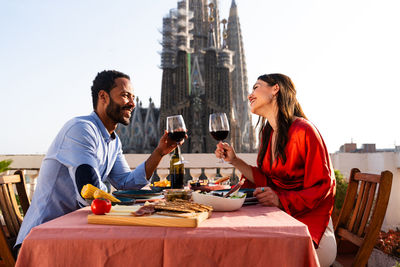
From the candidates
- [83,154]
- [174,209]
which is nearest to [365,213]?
[174,209]

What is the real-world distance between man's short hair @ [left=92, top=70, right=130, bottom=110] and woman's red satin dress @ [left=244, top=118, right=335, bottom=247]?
1240 millimetres

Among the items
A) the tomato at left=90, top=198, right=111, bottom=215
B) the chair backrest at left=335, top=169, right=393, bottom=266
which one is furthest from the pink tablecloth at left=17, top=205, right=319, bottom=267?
the chair backrest at left=335, top=169, right=393, bottom=266

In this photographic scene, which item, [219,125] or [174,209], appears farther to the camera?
[219,125]

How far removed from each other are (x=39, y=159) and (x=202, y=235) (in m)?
6.15

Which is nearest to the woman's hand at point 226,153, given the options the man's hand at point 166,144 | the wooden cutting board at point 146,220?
the man's hand at point 166,144

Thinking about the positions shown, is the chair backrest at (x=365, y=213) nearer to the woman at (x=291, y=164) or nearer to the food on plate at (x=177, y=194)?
the woman at (x=291, y=164)

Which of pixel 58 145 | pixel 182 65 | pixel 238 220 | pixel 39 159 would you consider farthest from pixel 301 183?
pixel 182 65

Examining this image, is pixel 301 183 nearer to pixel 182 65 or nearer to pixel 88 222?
pixel 88 222

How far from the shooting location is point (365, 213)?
2.02 m

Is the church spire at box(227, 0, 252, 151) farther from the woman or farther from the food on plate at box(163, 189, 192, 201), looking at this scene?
the food on plate at box(163, 189, 192, 201)

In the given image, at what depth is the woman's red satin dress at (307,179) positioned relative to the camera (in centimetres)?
183

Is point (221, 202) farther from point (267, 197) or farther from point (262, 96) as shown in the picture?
point (262, 96)

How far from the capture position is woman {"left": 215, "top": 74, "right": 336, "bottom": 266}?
5.95 feet

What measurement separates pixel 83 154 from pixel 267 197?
1.01 meters
